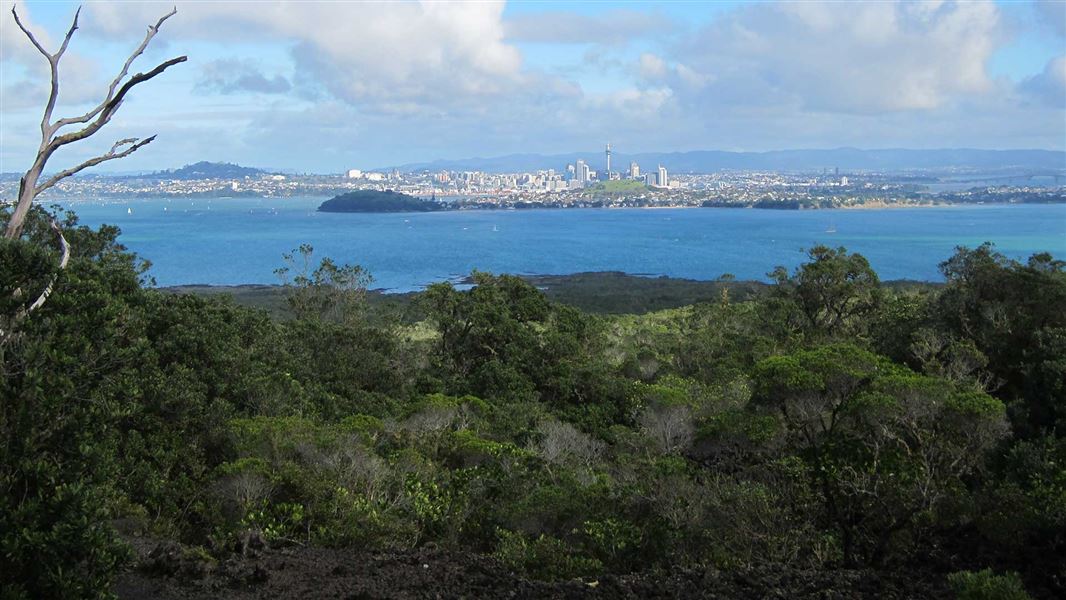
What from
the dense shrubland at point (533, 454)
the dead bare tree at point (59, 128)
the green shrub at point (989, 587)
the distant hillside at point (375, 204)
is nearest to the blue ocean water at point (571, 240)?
the distant hillside at point (375, 204)

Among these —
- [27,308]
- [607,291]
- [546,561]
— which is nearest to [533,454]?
[546,561]

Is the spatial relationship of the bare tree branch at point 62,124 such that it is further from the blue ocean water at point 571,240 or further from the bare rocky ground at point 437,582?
the blue ocean water at point 571,240

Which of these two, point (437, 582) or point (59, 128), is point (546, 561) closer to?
point (437, 582)

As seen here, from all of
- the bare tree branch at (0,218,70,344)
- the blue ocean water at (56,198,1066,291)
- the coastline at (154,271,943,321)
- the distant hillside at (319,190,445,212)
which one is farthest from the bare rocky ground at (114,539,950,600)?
the distant hillside at (319,190,445,212)

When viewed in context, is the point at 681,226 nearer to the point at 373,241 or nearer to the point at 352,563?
the point at 373,241

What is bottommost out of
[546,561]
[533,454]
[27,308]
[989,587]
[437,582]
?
[533,454]

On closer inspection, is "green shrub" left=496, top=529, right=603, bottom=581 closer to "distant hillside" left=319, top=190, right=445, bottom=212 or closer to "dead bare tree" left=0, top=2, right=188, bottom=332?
"dead bare tree" left=0, top=2, right=188, bottom=332

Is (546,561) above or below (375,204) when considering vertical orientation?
below
